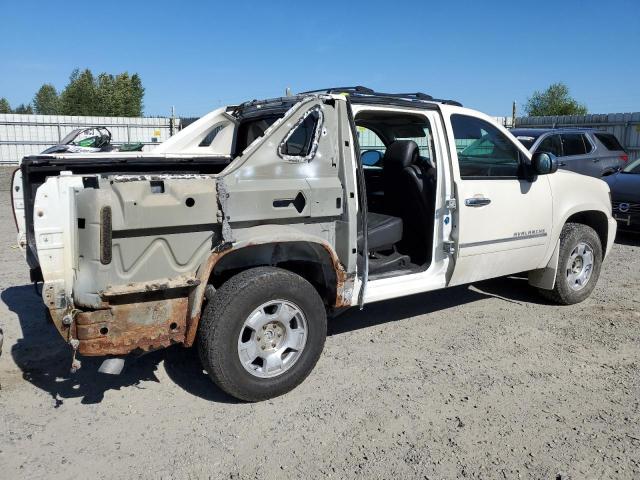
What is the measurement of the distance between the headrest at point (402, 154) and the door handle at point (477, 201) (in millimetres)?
661

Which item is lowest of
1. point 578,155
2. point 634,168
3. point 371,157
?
point 634,168

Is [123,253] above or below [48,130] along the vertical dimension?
below

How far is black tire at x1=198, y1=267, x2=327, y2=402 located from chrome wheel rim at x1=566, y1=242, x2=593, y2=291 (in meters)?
3.24

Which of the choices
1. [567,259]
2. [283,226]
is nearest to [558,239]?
[567,259]

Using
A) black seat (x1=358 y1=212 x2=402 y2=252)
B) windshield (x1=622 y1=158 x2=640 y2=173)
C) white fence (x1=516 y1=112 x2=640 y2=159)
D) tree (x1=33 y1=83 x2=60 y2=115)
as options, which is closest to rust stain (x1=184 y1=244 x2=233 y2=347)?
black seat (x1=358 y1=212 x2=402 y2=252)

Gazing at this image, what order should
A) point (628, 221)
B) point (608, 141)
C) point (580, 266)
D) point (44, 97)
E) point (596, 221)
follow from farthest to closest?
point (44, 97)
point (608, 141)
point (628, 221)
point (596, 221)
point (580, 266)

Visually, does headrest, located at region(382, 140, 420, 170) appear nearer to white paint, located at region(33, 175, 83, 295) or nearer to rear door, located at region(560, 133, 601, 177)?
white paint, located at region(33, 175, 83, 295)

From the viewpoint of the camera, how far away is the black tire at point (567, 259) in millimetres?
5691

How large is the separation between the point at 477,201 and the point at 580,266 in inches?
76.1

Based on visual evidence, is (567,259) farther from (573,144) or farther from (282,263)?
(573,144)

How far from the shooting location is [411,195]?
502cm

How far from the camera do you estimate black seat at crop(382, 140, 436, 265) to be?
4930 millimetres

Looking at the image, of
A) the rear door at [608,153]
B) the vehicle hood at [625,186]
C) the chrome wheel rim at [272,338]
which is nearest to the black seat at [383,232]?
the chrome wheel rim at [272,338]

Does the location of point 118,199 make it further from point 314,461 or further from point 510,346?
point 510,346
